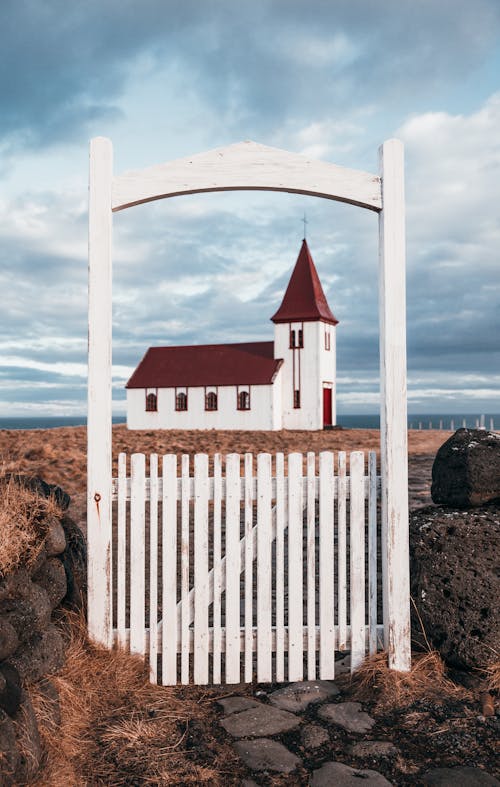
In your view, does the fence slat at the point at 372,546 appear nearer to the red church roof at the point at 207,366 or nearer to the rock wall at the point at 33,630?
the rock wall at the point at 33,630

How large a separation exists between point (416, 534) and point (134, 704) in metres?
2.47

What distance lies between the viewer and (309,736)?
4062mm

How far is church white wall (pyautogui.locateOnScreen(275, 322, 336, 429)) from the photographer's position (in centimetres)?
3672

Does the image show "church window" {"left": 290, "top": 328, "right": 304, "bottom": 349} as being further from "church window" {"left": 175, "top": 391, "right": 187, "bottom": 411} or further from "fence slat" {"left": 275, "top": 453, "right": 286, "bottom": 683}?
"fence slat" {"left": 275, "top": 453, "right": 286, "bottom": 683}

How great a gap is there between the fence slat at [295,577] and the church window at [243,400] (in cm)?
3218

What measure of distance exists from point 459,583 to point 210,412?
33947 mm

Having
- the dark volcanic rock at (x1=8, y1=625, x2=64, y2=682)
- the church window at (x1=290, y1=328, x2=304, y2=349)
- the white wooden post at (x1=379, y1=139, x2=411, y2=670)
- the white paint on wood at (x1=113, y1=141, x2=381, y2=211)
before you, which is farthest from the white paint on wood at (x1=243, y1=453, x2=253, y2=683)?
the church window at (x1=290, y1=328, x2=304, y2=349)

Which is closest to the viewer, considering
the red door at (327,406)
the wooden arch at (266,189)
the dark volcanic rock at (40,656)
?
the dark volcanic rock at (40,656)

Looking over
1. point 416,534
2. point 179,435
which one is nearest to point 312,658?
point 416,534

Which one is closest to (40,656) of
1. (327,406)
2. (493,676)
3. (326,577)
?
(326,577)

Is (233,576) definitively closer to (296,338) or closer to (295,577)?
(295,577)

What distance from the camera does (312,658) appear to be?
5051mm

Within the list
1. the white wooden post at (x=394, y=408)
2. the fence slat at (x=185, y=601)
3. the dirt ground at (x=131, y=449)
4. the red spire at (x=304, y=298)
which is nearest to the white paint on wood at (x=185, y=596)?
the fence slat at (x=185, y=601)

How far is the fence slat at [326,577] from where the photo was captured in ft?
16.6
